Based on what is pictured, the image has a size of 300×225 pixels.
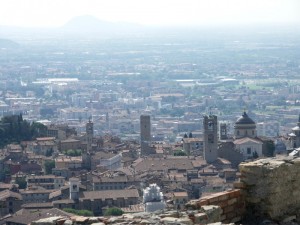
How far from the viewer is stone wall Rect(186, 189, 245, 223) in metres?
6.48

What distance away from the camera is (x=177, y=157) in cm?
4838

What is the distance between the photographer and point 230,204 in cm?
662

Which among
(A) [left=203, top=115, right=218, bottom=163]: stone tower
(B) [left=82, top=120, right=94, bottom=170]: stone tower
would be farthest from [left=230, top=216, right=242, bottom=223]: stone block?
(B) [left=82, top=120, right=94, bottom=170]: stone tower

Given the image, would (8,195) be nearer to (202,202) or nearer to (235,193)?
(235,193)

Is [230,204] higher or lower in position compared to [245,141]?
higher

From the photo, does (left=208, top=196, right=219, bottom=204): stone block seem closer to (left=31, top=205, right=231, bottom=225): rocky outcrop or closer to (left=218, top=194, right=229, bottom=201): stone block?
(left=218, top=194, right=229, bottom=201): stone block

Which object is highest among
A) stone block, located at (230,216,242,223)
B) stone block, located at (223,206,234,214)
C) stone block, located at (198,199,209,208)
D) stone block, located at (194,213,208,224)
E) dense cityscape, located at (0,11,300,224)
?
stone block, located at (198,199,209,208)

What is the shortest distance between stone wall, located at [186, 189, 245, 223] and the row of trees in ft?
142

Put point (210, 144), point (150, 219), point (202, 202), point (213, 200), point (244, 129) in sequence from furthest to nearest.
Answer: point (244, 129), point (210, 144), point (213, 200), point (202, 202), point (150, 219)

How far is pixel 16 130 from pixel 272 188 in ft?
148

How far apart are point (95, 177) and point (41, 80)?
108452mm

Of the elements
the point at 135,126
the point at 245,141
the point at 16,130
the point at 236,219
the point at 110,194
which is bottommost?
the point at 135,126

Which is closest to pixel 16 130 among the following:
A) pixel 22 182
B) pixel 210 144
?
pixel 22 182

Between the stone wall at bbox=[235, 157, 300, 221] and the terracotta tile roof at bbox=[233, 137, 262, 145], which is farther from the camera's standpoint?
the terracotta tile roof at bbox=[233, 137, 262, 145]
